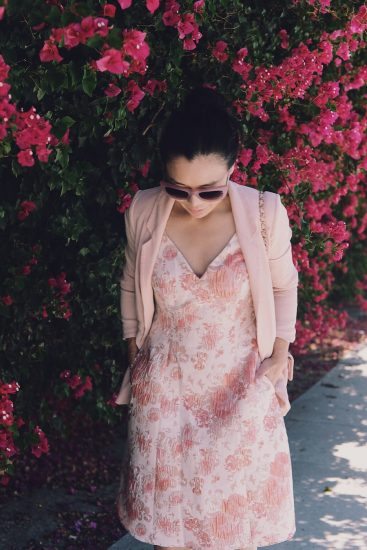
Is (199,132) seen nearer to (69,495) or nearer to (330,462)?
(69,495)

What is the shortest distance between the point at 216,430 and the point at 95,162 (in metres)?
1.46

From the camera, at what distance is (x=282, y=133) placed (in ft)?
15.3

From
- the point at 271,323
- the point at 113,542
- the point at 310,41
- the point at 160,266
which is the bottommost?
the point at 113,542

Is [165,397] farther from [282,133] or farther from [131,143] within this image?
[282,133]

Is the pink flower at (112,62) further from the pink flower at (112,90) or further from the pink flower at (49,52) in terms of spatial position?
the pink flower at (112,90)

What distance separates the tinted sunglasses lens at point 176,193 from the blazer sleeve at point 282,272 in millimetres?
327

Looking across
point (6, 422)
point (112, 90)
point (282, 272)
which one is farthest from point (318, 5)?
point (6, 422)

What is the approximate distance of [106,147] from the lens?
3.96m

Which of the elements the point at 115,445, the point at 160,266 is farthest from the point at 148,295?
the point at 115,445

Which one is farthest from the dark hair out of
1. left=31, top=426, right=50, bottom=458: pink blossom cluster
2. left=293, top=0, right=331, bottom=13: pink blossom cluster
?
left=31, top=426, right=50, bottom=458: pink blossom cluster

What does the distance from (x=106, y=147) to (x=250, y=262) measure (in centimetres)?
122

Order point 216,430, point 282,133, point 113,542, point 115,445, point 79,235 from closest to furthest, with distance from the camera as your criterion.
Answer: point 216,430 → point 79,235 → point 113,542 → point 282,133 → point 115,445

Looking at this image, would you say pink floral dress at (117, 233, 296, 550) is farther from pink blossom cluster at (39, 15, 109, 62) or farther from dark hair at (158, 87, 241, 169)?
pink blossom cluster at (39, 15, 109, 62)

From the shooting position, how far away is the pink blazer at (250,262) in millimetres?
3014
